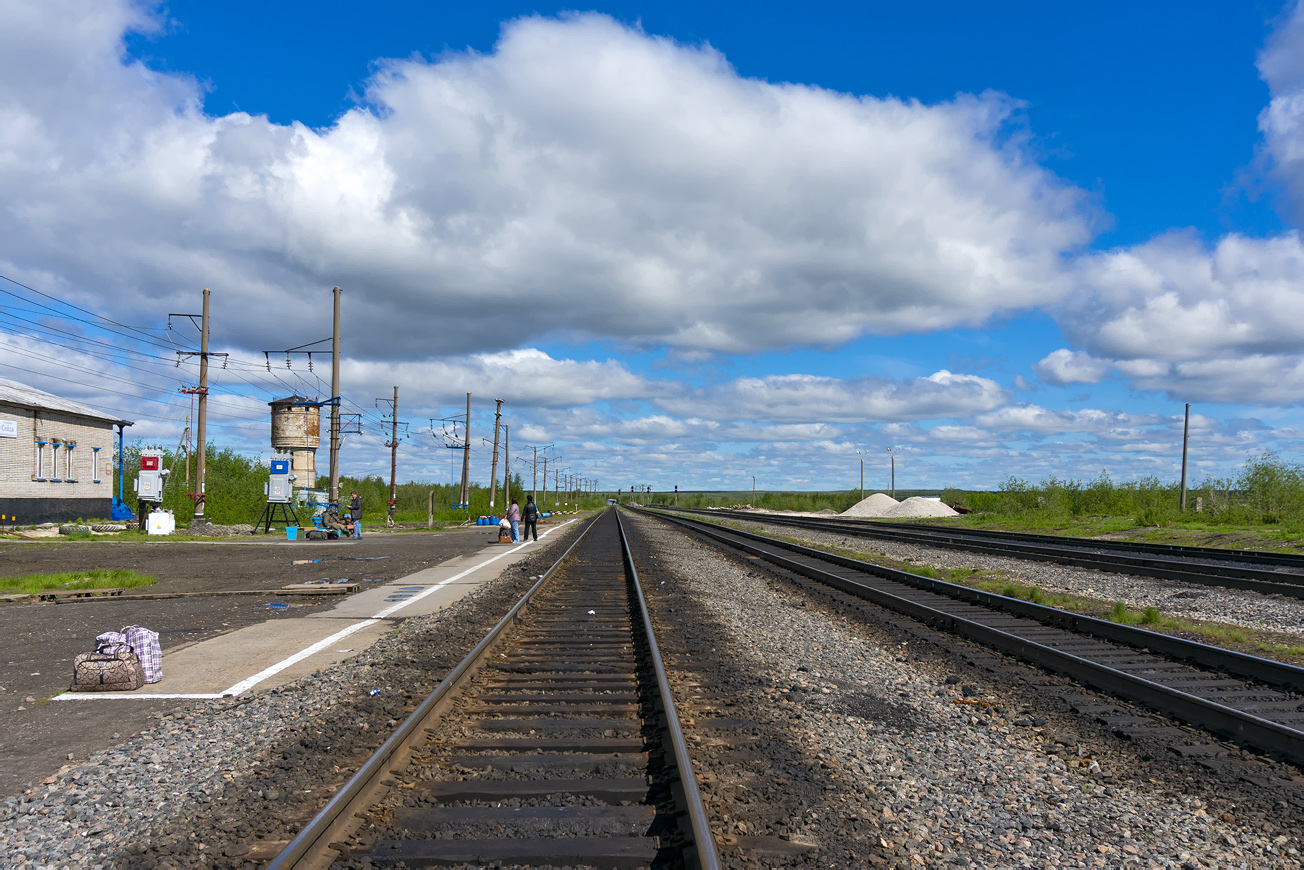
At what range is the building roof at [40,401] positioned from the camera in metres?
35.6

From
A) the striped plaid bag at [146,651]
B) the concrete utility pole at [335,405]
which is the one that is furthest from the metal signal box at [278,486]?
the striped plaid bag at [146,651]

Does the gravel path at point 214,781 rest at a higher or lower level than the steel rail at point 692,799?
lower

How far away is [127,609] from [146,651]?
6.18m

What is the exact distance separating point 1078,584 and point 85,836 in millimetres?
19095

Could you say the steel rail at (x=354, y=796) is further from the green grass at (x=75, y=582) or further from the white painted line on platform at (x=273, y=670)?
the green grass at (x=75, y=582)

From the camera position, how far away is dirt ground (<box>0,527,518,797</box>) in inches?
259

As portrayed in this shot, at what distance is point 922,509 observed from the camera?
70312 millimetres

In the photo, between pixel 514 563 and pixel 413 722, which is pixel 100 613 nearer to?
pixel 413 722

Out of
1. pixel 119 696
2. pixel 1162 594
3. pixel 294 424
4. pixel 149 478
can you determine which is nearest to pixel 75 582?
pixel 119 696

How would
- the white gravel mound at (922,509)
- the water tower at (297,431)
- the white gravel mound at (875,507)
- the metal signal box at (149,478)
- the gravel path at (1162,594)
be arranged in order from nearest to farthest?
the gravel path at (1162,594) < the metal signal box at (149,478) < the water tower at (297,431) < the white gravel mound at (922,509) < the white gravel mound at (875,507)

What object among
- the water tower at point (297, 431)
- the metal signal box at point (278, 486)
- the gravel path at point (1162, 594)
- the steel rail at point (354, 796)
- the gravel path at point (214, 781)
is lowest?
the gravel path at point (1162, 594)

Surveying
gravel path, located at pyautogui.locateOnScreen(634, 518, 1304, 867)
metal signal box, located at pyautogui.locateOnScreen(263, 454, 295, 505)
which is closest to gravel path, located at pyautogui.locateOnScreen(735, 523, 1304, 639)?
gravel path, located at pyautogui.locateOnScreen(634, 518, 1304, 867)

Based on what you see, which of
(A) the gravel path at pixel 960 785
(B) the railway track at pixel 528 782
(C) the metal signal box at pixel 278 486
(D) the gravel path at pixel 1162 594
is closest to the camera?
(B) the railway track at pixel 528 782

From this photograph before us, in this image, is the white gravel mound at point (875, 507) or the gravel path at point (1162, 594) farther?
the white gravel mound at point (875, 507)
